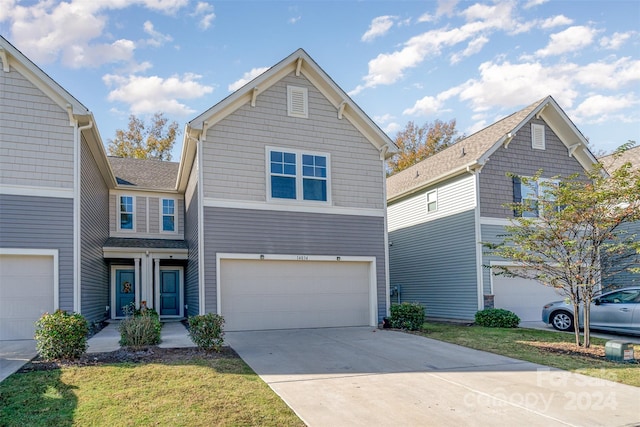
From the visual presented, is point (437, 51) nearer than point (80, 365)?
No

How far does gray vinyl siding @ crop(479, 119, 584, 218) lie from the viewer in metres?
16.5

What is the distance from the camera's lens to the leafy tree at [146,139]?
1268 inches

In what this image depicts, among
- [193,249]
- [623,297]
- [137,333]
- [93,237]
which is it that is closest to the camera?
[137,333]

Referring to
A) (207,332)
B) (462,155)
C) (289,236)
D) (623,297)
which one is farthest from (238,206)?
(623,297)

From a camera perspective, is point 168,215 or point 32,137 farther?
point 168,215

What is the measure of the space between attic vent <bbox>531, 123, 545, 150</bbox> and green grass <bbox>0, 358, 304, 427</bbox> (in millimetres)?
14041

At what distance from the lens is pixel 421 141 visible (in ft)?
117

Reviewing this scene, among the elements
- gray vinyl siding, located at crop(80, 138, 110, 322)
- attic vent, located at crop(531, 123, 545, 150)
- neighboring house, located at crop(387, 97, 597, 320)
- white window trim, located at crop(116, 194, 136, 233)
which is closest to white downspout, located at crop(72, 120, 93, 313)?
gray vinyl siding, located at crop(80, 138, 110, 322)

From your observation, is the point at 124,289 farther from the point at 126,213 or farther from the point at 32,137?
the point at 32,137

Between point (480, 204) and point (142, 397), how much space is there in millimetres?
12937

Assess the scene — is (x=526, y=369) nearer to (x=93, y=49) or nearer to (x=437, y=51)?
(x=437, y=51)

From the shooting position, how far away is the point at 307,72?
14672 mm

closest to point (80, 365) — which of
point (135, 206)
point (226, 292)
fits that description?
point (226, 292)

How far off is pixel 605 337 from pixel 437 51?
1051 cm
